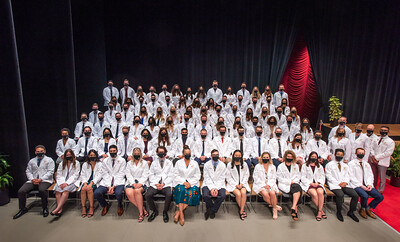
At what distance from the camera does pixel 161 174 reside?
5285mm

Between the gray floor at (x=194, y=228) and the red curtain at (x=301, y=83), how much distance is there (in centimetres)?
638

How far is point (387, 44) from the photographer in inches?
393

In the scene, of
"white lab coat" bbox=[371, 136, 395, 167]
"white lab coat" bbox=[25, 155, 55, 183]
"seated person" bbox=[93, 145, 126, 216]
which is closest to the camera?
"seated person" bbox=[93, 145, 126, 216]

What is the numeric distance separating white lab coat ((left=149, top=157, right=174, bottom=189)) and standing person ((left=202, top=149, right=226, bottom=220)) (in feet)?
2.50

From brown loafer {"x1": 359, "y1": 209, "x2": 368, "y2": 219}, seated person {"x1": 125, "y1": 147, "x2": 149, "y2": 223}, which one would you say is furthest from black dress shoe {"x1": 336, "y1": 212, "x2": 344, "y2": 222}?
seated person {"x1": 125, "y1": 147, "x2": 149, "y2": 223}

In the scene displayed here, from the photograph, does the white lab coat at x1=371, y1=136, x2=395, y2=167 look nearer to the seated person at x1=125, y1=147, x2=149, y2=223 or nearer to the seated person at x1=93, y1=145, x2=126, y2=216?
the seated person at x1=125, y1=147, x2=149, y2=223

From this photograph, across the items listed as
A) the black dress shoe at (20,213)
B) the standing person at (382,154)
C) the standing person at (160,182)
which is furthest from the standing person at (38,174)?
the standing person at (382,154)

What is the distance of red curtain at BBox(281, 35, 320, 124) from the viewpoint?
10.4m

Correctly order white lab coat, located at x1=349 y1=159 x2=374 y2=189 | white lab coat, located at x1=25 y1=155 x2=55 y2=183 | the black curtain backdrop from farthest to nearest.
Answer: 1. the black curtain backdrop
2. white lab coat, located at x1=25 y1=155 x2=55 y2=183
3. white lab coat, located at x1=349 y1=159 x2=374 y2=189

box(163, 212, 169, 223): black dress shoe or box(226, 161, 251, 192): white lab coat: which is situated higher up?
box(226, 161, 251, 192): white lab coat

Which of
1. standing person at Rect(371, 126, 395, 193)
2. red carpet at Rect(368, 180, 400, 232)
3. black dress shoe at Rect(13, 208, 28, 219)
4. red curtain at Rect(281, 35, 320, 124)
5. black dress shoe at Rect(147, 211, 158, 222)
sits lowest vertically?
black dress shoe at Rect(13, 208, 28, 219)

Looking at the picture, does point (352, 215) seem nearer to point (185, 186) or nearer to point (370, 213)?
point (370, 213)

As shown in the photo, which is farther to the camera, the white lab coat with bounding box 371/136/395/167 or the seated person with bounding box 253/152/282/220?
the white lab coat with bounding box 371/136/395/167

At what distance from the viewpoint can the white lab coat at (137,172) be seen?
206 inches
